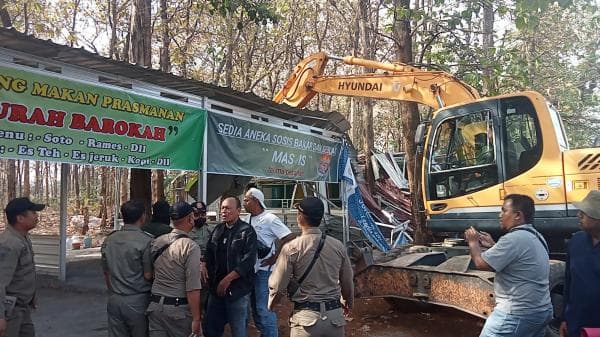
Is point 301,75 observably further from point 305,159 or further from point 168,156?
point 168,156

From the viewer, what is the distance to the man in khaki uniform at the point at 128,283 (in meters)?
3.83

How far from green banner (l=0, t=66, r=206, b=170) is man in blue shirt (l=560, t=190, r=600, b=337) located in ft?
15.6

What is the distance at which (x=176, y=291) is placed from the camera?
3.73 meters

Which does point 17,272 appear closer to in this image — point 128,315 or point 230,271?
point 128,315

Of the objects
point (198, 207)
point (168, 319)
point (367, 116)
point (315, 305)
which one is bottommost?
point (168, 319)

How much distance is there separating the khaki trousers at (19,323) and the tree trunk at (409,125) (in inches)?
291

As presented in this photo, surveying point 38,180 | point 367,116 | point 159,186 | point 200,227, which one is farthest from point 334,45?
point 38,180

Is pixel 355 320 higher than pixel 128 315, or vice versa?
pixel 128 315

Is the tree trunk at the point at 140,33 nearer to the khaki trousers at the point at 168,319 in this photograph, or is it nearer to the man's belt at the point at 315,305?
the khaki trousers at the point at 168,319

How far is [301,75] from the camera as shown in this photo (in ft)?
34.2

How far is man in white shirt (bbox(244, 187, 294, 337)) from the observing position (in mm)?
5127

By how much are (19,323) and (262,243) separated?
2251 mm

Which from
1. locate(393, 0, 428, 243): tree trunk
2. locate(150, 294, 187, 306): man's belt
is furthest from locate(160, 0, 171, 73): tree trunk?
locate(150, 294, 187, 306): man's belt

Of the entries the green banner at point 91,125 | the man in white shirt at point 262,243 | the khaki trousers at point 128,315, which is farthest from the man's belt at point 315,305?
the green banner at point 91,125
